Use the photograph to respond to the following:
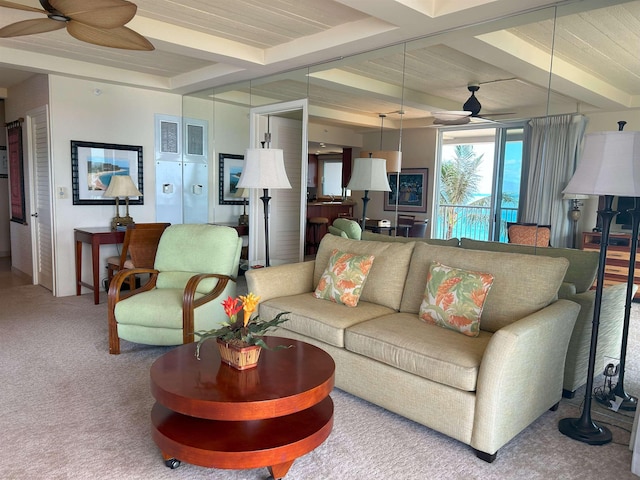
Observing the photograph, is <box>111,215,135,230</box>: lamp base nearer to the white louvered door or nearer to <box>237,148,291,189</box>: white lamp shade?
the white louvered door

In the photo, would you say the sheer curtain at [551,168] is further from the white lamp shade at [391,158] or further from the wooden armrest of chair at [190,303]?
the wooden armrest of chair at [190,303]

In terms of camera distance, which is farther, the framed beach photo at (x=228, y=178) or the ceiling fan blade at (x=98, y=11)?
the framed beach photo at (x=228, y=178)

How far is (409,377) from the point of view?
2.46 metres

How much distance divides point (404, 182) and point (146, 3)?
7.75 ft

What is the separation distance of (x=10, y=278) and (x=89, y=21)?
16.1 feet

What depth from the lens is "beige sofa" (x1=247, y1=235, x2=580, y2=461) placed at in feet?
7.16

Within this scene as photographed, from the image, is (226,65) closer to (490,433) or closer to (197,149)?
(197,149)

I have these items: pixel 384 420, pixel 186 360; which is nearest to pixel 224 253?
pixel 186 360

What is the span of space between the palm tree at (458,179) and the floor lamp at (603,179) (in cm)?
99

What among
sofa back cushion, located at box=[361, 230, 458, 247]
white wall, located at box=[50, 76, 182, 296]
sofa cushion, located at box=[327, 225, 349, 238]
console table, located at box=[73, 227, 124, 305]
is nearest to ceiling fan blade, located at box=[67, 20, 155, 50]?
sofa cushion, located at box=[327, 225, 349, 238]

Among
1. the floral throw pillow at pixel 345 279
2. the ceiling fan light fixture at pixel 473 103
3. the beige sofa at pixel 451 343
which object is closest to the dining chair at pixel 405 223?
the beige sofa at pixel 451 343

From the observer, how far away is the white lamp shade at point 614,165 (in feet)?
7.41

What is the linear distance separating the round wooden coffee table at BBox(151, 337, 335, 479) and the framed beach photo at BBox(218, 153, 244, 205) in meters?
3.75

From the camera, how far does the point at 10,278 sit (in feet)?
20.1
